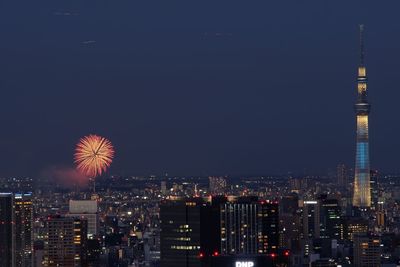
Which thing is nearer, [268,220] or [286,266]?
[286,266]

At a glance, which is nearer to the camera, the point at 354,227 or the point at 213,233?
the point at 213,233

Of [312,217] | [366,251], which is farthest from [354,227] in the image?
[366,251]

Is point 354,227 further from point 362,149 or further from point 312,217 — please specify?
point 362,149

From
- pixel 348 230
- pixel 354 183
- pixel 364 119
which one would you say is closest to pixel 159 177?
pixel 348 230

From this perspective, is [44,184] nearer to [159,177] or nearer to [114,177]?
[114,177]

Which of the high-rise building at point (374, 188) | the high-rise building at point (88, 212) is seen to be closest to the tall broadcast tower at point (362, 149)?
the high-rise building at point (374, 188)

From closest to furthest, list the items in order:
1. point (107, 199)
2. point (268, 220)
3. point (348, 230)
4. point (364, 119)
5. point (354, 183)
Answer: point (268, 220)
point (107, 199)
point (348, 230)
point (354, 183)
point (364, 119)
